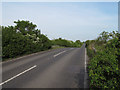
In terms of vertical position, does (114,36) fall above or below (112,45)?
above

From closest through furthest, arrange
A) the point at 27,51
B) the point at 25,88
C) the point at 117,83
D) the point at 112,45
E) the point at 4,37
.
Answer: the point at 117,83 < the point at 112,45 < the point at 25,88 < the point at 4,37 < the point at 27,51

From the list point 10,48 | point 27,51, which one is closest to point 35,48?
point 27,51

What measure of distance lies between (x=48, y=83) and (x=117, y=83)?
12.0ft

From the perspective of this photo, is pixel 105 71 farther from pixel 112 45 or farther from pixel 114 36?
pixel 114 36

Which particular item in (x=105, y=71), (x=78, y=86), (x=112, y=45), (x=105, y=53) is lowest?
(x=78, y=86)

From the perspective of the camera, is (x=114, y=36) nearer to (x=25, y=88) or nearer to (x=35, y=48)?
(x=25, y=88)

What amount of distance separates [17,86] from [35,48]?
52.5 ft

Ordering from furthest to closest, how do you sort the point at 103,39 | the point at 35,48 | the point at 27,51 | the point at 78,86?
the point at 35,48 < the point at 27,51 < the point at 78,86 < the point at 103,39

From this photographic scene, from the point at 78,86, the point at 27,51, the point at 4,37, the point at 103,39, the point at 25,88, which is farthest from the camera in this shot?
the point at 27,51

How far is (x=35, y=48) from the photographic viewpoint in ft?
69.0

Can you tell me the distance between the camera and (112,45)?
353cm

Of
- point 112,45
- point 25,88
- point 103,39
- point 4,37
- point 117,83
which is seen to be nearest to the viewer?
point 117,83

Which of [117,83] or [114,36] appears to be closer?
[117,83]

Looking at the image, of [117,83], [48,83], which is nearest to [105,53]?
[117,83]
